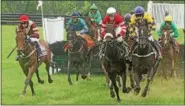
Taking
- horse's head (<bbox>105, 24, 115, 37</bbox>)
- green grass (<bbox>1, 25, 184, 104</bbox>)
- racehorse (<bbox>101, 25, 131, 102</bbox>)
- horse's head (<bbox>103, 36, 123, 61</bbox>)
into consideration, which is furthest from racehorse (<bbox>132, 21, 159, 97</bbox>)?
green grass (<bbox>1, 25, 184, 104</bbox>)

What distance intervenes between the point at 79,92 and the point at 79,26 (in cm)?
345

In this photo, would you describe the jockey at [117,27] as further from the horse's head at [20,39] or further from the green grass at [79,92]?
the horse's head at [20,39]

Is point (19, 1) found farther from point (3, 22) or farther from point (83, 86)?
point (83, 86)

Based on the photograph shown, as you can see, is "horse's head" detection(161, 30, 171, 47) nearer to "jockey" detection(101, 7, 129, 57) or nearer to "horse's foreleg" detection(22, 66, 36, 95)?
"jockey" detection(101, 7, 129, 57)

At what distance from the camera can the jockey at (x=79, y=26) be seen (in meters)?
19.3

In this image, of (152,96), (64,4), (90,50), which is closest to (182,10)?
(64,4)

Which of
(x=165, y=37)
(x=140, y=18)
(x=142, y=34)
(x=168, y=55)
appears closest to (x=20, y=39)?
(x=140, y=18)

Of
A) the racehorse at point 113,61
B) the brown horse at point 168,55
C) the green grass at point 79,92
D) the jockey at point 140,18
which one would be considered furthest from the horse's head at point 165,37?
the racehorse at point 113,61

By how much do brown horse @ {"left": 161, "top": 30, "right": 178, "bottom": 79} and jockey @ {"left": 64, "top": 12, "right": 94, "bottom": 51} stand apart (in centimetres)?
298

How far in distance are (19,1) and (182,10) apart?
15490mm

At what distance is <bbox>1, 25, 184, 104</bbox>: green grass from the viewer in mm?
15477

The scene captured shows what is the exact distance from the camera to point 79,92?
1716 centimetres

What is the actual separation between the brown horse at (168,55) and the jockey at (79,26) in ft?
9.79

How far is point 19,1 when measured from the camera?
47.4 metres
